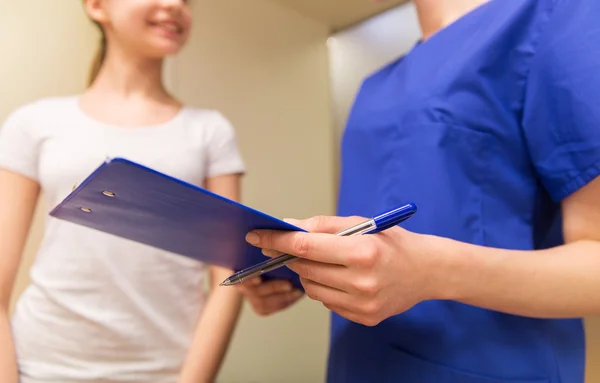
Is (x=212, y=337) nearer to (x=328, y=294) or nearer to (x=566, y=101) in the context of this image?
(x=328, y=294)

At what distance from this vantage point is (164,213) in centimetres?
37

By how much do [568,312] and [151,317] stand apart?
1.47 feet

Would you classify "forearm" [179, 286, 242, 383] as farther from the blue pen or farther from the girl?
the blue pen

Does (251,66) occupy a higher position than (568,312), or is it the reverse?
(251,66)

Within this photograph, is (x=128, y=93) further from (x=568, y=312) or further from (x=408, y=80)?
(x=568, y=312)

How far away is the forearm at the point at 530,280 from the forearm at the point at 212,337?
323 millimetres

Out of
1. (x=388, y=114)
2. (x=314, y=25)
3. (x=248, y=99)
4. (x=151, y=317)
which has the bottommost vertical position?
(x=151, y=317)

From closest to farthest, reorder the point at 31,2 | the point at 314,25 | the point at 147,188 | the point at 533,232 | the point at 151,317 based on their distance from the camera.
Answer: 1. the point at 147,188
2. the point at 533,232
3. the point at 151,317
4. the point at 31,2
5. the point at 314,25

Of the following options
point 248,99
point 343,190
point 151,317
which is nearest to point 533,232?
point 343,190

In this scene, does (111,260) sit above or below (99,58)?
below

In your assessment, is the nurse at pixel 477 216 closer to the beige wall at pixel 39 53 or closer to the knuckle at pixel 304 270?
the knuckle at pixel 304 270

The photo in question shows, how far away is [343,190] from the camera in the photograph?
0.59 m

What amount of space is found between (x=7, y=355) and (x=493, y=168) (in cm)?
56

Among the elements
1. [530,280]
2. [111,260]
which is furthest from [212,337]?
[530,280]
